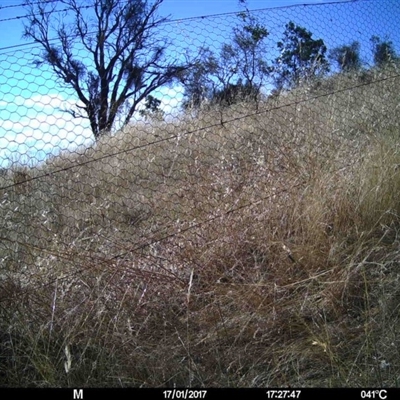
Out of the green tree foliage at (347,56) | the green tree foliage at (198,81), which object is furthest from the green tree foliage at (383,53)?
the green tree foliage at (198,81)

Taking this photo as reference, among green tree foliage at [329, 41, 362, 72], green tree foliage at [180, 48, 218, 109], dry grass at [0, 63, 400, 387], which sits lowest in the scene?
dry grass at [0, 63, 400, 387]

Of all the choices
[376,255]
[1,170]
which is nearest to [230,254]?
[376,255]

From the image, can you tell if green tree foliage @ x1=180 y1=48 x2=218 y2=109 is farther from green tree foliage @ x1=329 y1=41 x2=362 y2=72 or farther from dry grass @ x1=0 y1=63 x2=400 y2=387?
green tree foliage @ x1=329 y1=41 x2=362 y2=72

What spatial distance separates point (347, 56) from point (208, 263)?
3512 millimetres

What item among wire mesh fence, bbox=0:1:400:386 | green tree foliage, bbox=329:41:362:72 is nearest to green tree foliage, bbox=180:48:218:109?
wire mesh fence, bbox=0:1:400:386

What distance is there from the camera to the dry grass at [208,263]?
182cm

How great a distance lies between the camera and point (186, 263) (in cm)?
243

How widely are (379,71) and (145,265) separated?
4.47 meters

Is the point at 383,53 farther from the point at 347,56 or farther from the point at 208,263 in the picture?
the point at 208,263

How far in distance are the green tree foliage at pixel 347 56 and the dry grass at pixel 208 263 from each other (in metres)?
1.21

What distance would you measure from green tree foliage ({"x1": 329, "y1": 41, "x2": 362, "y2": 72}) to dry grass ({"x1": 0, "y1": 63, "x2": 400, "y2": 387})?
3.96 ft

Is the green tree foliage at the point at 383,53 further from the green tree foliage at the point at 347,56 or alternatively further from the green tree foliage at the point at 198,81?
the green tree foliage at the point at 198,81

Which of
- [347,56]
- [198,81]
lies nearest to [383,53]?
[347,56]

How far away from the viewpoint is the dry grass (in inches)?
71.7
